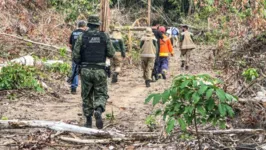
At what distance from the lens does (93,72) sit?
749 cm

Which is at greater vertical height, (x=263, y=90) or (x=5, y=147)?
(x=263, y=90)

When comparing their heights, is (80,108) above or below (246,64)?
below

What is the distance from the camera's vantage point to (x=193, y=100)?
5.29 m

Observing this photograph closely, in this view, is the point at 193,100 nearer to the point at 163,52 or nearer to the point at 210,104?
the point at 210,104

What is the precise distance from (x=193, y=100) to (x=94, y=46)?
2.72 metres

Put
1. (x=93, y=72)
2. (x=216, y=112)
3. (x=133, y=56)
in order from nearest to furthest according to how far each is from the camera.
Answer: (x=216, y=112) → (x=93, y=72) → (x=133, y=56)

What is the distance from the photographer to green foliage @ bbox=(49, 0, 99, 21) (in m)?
20.9

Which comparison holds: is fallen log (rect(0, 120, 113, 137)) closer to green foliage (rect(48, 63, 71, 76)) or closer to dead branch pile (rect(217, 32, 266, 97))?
dead branch pile (rect(217, 32, 266, 97))

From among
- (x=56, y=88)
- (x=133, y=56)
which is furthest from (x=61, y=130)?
(x=133, y=56)

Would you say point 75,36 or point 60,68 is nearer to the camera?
point 75,36

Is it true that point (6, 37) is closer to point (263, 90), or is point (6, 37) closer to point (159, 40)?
point (159, 40)

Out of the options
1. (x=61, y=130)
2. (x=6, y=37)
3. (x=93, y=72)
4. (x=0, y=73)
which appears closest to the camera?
(x=61, y=130)

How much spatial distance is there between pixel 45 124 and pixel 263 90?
3.59m

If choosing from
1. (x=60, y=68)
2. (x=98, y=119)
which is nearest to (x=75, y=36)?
(x=98, y=119)
